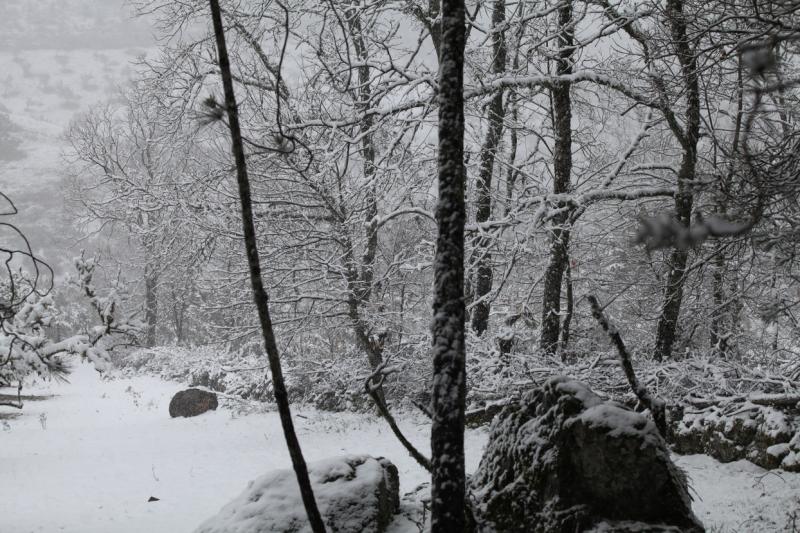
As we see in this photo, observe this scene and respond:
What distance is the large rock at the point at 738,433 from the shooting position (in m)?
6.22

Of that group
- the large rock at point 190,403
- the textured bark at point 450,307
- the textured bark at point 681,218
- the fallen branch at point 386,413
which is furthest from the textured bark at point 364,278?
the textured bark at point 450,307

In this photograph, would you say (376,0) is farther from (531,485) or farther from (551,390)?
(531,485)

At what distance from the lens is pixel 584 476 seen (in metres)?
3.63

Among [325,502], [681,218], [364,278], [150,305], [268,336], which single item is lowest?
[325,502]

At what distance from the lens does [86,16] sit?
634 ft

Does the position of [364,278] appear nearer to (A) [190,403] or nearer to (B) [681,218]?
(B) [681,218]

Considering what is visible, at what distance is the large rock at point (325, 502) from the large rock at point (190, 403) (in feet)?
39.2

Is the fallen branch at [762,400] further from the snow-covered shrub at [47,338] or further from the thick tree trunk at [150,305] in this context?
the thick tree trunk at [150,305]

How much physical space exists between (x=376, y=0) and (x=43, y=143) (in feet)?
386

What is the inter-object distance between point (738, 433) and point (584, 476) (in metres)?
4.28

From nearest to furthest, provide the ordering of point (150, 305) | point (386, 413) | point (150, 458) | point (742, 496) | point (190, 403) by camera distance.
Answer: point (386, 413) → point (742, 496) → point (150, 458) → point (190, 403) → point (150, 305)

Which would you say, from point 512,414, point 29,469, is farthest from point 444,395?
point 29,469

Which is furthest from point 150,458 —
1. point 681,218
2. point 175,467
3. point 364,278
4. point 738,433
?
point 681,218

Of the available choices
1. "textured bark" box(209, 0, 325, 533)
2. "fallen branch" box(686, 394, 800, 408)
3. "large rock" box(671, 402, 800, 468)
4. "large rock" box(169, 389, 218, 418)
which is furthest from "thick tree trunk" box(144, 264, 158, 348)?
"textured bark" box(209, 0, 325, 533)
